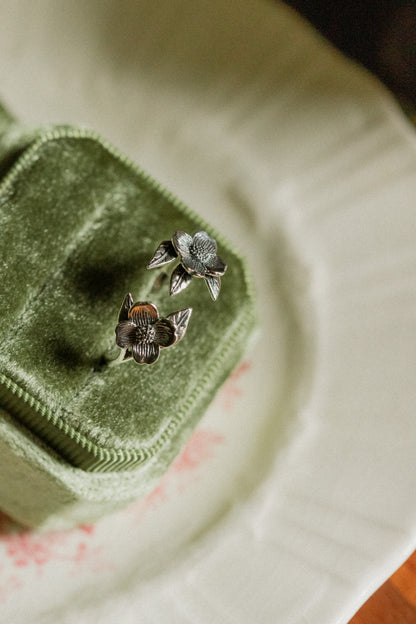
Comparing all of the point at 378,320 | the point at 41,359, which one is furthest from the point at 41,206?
the point at 378,320

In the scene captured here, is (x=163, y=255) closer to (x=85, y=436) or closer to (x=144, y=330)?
(x=144, y=330)

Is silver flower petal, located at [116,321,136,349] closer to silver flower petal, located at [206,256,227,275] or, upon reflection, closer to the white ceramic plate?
silver flower petal, located at [206,256,227,275]

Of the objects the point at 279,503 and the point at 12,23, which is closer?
the point at 279,503

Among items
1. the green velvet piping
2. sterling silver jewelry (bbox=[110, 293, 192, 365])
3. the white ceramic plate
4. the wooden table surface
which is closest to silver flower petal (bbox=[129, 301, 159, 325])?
sterling silver jewelry (bbox=[110, 293, 192, 365])

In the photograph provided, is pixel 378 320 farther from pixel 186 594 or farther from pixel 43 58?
pixel 43 58

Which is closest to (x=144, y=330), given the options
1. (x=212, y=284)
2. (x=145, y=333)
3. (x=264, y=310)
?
(x=145, y=333)
